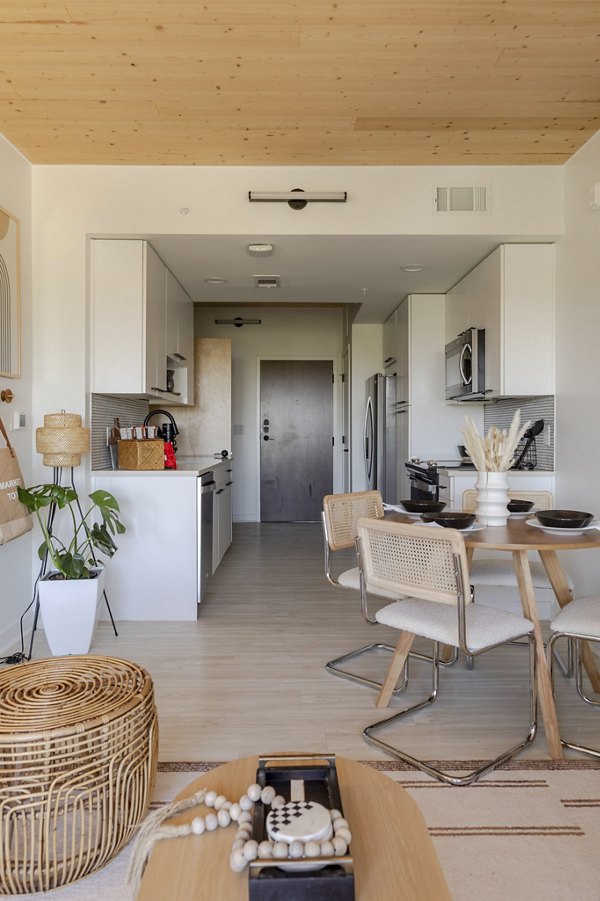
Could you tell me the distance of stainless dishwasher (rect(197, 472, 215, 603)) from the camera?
3541 mm

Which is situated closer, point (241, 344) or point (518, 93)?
point (518, 93)

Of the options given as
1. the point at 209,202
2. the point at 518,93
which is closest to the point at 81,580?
the point at 209,202

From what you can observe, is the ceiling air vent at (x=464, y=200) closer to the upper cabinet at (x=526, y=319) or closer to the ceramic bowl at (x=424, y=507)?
the upper cabinet at (x=526, y=319)

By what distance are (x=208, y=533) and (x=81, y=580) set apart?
3.37 feet

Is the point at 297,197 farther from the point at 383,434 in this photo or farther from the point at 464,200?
the point at 383,434

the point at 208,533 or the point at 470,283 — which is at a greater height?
the point at 470,283

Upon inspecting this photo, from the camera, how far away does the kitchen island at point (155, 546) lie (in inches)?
138

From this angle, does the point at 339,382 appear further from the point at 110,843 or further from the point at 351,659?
the point at 110,843

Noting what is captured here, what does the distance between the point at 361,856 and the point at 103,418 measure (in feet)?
10.6

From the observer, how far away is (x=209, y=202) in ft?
11.1

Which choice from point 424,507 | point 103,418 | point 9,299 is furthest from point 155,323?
point 424,507

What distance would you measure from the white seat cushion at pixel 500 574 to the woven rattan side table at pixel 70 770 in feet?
5.07

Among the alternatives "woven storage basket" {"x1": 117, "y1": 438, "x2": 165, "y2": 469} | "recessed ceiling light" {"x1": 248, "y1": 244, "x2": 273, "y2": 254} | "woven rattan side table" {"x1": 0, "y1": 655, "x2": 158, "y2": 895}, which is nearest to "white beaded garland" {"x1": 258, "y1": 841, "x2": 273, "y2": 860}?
"woven rattan side table" {"x1": 0, "y1": 655, "x2": 158, "y2": 895}

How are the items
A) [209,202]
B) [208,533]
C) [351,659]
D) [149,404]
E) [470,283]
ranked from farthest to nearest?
[149,404], [470,283], [208,533], [209,202], [351,659]
